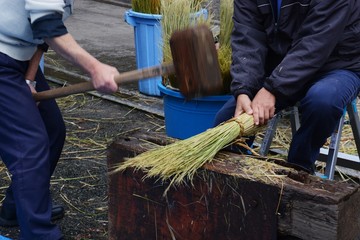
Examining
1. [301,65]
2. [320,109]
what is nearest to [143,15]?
[301,65]

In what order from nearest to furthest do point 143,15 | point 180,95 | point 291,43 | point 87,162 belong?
point 291,43 < point 180,95 < point 87,162 < point 143,15

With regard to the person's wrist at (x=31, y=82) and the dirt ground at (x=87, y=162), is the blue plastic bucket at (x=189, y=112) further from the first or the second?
the person's wrist at (x=31, y=82)

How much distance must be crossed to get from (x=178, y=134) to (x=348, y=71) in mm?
1359

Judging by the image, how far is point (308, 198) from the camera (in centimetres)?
242

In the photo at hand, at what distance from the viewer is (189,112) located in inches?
160

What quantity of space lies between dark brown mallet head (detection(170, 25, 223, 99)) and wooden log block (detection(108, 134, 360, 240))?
1.02ft

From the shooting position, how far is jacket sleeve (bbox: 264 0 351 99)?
2994mm

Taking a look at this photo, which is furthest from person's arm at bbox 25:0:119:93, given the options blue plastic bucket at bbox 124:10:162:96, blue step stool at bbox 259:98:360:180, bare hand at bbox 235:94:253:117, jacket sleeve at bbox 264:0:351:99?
blue plastic bucket at bbox 124:10:162:96

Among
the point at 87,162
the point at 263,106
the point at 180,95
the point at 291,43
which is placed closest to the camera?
the point at 263,106

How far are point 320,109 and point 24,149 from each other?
51.7 inches

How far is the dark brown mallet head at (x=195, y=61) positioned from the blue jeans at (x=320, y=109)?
1.60ft

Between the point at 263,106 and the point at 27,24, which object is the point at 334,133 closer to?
the point at 263,106

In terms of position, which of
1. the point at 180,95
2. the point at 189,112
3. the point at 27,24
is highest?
the point at 27,24

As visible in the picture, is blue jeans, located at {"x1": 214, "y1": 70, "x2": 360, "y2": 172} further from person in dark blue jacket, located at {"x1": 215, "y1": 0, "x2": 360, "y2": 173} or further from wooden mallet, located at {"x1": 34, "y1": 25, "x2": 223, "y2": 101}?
wooden mallet, located at {"x1": 34, "y1": 25, "x2": 223, "y2": 101}
